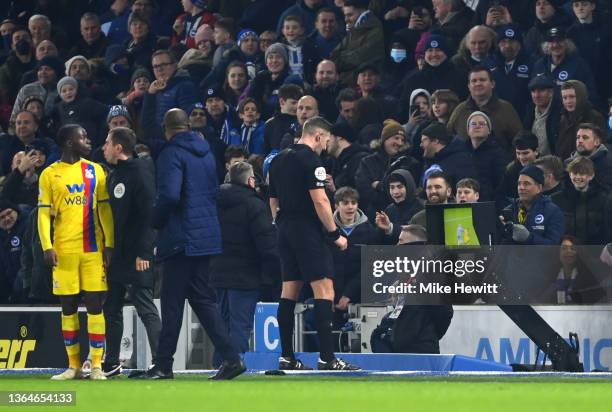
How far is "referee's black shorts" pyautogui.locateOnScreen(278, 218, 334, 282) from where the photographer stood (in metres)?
13.3

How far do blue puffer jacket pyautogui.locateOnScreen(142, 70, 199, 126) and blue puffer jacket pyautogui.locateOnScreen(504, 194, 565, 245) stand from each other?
6.91m

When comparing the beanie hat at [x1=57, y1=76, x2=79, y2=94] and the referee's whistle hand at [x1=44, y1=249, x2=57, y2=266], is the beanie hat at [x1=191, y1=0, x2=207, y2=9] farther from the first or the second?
the referee's whistle hand at [x1=44, y1=249, x2=57, y2=266]

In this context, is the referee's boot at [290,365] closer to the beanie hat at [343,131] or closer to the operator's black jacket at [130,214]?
the operator's black jacket at [130,214]

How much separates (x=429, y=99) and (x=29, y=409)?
8.93 metres

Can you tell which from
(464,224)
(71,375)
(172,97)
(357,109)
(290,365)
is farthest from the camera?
(172,97)

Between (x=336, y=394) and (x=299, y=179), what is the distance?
2.95 metres

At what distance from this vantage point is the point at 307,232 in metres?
13.4

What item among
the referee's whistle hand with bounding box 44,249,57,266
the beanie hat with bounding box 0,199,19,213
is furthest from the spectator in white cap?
the referee's whistle hand with bounding box 44,249,57,266

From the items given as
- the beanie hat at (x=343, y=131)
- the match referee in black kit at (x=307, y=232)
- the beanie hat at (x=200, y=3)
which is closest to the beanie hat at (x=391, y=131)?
the beanie hat at (x=343, y=131)

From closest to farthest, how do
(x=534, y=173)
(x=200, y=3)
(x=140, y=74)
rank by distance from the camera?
1. (x=534, y=173)
2. (x=140, y=74)
3. (x=200, y=3)

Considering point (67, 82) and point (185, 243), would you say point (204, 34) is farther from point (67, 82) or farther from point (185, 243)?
point (185, 243)

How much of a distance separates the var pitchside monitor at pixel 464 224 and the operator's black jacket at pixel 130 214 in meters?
2.52

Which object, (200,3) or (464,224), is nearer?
(464,224)

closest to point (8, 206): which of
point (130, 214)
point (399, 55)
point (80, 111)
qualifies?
point (80, 111)
